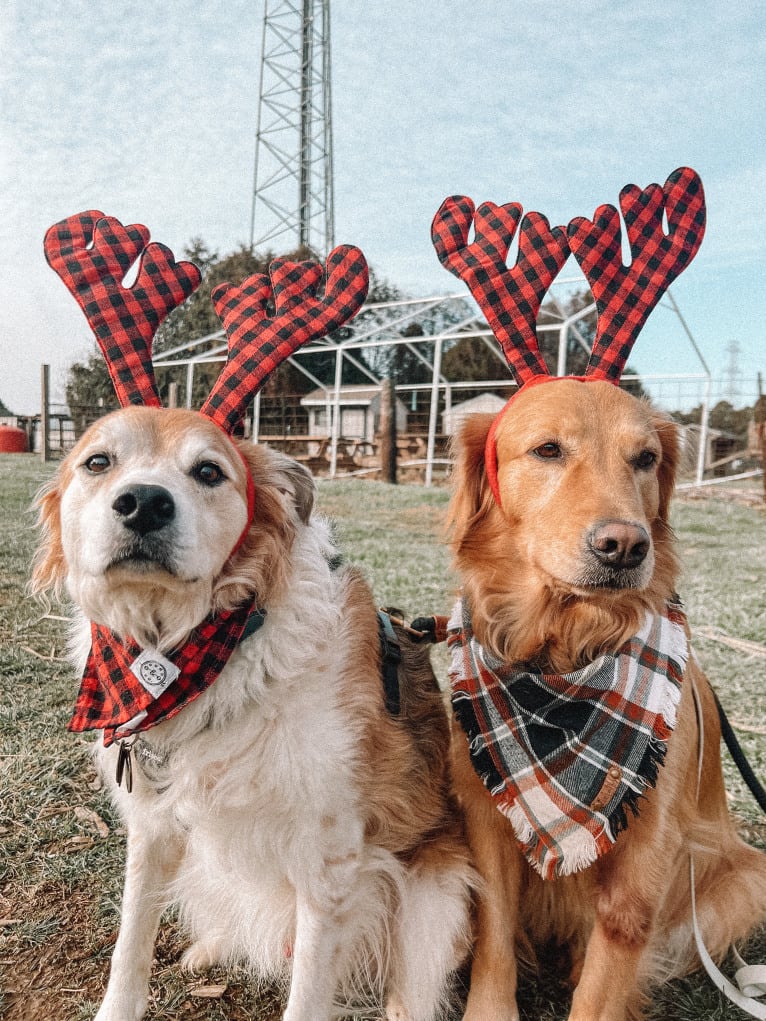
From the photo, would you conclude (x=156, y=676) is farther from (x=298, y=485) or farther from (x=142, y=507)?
(x=298, y=485)

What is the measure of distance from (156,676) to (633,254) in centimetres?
188

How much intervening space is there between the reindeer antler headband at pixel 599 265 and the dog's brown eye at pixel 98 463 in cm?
111

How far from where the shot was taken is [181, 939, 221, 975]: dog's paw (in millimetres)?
2273

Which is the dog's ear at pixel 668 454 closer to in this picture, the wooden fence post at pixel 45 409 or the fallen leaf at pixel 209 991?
the fallen leaf at pixel 209 991

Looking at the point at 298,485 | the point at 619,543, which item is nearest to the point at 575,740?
the point at 619,543

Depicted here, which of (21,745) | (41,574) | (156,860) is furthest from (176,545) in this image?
(21,745)

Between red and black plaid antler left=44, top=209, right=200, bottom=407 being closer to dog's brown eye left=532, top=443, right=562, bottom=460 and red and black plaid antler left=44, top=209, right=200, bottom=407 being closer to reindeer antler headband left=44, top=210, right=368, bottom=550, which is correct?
reindeer antler headband left=44, top=210, right=368, bottom=550

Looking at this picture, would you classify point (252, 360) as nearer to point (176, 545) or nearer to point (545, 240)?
point (176, 545)

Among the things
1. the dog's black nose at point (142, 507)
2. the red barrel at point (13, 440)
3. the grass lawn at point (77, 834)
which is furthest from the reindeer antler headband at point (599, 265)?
the red barrel at point (13, 440)

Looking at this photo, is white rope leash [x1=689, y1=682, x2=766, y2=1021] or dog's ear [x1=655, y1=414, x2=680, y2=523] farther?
dog's ear [x1=655, y1=414, x2=680, y2=523]

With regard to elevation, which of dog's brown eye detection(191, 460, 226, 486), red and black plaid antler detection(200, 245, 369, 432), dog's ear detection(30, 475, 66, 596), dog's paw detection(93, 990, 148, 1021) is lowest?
dog's paw detection(93, 990, 148, 1021)

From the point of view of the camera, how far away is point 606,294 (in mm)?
2281

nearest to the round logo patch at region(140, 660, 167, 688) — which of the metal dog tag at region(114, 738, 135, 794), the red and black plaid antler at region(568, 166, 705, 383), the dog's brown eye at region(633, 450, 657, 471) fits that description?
the metal dog tag at region(114, 738, 135, 794)

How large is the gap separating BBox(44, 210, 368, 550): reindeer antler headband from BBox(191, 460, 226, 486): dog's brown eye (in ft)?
A: 0.65
